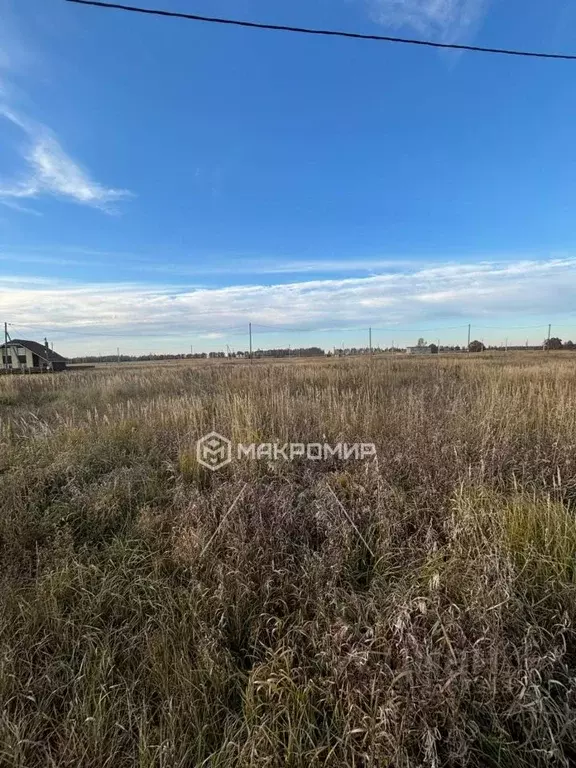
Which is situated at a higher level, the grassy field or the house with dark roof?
the house with dark roof

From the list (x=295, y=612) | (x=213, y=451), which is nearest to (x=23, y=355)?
(x=213, y=451)

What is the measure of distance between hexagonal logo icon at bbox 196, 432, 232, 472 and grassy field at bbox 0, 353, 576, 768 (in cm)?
15

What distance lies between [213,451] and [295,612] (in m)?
2.21

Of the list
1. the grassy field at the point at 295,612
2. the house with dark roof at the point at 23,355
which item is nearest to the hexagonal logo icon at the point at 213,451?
the grassy field at the point at 295,612

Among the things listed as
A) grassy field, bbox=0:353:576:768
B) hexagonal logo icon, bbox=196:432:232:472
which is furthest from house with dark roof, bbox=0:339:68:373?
grassy field, bbox=0:353:576:768

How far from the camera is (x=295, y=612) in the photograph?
184 centimetres

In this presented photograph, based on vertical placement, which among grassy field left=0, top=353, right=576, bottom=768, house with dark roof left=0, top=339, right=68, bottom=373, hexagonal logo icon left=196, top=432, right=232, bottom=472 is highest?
house with dark roof left=0, top=339, right=68, bottom=373

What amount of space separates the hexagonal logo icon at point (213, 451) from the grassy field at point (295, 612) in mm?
151

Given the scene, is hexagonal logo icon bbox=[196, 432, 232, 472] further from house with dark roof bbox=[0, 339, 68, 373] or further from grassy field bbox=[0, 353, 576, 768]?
house with dark roof bbox=[0, 339, 68, 373]

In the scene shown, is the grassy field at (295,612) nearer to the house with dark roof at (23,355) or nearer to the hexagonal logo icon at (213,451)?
the hexagonal logo icon at (213,451)

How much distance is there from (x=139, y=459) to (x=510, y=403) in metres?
4.38

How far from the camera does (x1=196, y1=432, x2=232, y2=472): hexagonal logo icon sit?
359cm

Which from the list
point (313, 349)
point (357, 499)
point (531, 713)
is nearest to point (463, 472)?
point (357, 499)

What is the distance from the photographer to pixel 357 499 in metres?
2.73
